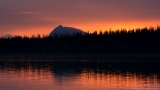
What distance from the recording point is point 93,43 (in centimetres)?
11631

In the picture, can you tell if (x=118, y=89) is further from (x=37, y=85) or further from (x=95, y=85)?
(x=37, y=85)

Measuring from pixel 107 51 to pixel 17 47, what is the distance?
3018 centimetres

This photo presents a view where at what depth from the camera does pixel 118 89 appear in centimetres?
1988

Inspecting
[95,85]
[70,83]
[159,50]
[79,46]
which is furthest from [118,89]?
[79,46]

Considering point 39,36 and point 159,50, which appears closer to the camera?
point 159,50

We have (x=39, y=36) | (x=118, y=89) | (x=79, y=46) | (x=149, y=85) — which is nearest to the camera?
(x=118, y=89)

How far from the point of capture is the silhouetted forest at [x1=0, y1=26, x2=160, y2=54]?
105375mm

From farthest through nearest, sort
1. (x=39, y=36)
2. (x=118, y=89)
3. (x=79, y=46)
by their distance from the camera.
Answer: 1. (x=39, y=36)
2. (x=79, y=46)
3. (x=118, y=89)

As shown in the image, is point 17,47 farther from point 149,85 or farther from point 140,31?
point 149,85

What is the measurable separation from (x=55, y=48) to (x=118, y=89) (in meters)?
102

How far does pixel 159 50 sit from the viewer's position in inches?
3890

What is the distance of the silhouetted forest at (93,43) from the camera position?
346 feet

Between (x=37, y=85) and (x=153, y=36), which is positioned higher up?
(x=153, y=36)

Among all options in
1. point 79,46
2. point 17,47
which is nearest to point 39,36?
point 17,47
